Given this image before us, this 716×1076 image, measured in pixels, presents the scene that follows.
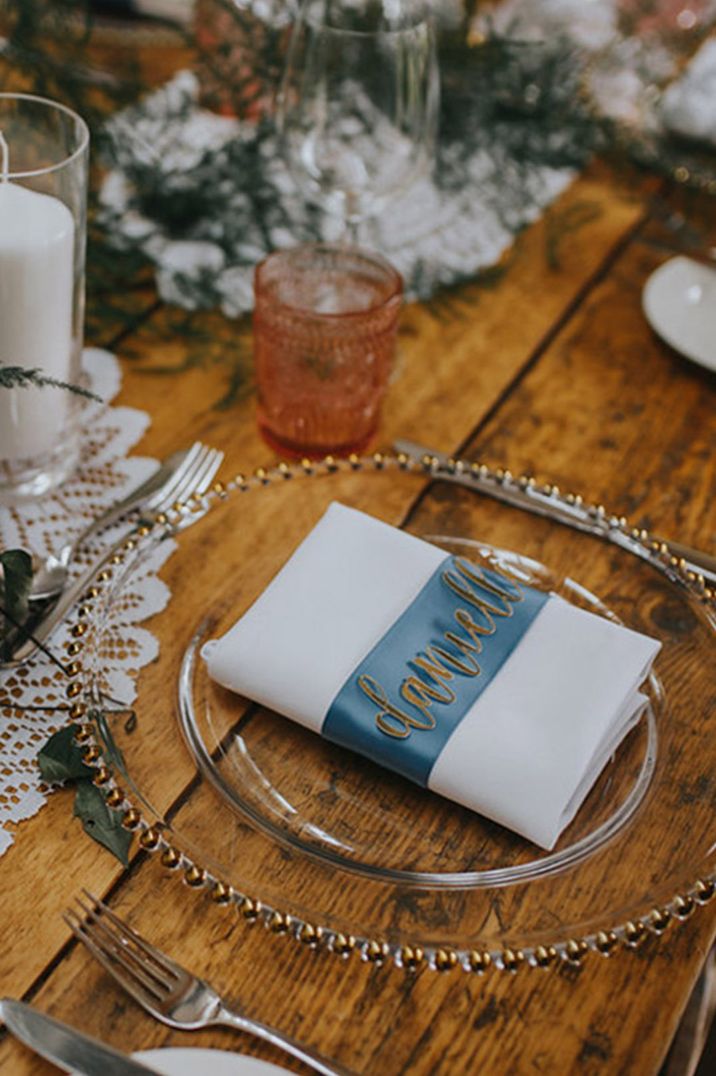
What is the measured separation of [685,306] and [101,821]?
0.71 meters

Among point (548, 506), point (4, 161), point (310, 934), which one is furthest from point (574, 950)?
point (4, 161)

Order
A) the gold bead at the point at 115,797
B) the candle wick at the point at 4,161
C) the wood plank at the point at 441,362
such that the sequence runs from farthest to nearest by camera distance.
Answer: the wood plank at the point at 441,362
the candle wick at the point at 4,161
the gold bead at the point at 115,797

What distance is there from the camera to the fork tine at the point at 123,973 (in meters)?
0.53

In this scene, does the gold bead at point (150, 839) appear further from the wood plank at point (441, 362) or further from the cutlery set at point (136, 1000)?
the wood plank at point (441, 362)

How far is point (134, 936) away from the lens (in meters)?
0.55

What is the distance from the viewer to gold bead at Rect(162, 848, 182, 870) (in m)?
0.56

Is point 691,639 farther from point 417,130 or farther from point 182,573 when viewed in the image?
point 417,130

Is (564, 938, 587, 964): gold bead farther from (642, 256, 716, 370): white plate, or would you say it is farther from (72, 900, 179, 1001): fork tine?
(642, 256, 716, 370): white plate

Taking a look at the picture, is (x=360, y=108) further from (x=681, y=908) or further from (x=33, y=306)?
(x=681, y=908)

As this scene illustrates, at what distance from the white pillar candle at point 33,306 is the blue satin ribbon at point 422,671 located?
26 cm

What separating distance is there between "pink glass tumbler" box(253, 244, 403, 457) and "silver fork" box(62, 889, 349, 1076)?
41cm

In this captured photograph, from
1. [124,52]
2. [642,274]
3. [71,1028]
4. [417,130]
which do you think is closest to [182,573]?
[71,1028]

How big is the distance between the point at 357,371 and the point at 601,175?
59 centimetres

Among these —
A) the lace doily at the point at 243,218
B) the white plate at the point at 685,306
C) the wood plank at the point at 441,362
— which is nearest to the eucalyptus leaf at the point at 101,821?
the wood plank at the point at 441,362
